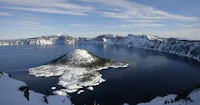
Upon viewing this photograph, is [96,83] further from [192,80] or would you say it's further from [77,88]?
[192,80]

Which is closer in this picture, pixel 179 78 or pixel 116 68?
pixel 179 78

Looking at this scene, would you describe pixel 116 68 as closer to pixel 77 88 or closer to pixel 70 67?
pixel 70 67

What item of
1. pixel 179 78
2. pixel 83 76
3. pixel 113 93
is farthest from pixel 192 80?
pixel 83 76

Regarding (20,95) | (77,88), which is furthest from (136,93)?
(20,95)

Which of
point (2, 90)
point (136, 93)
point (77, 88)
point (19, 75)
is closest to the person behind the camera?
point (2, 90)

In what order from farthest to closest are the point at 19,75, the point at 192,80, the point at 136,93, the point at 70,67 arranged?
1. the point at 70,67
2. the point at 19,75
3. the point at 192,80
4. the point at 136,93

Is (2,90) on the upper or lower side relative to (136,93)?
upper
